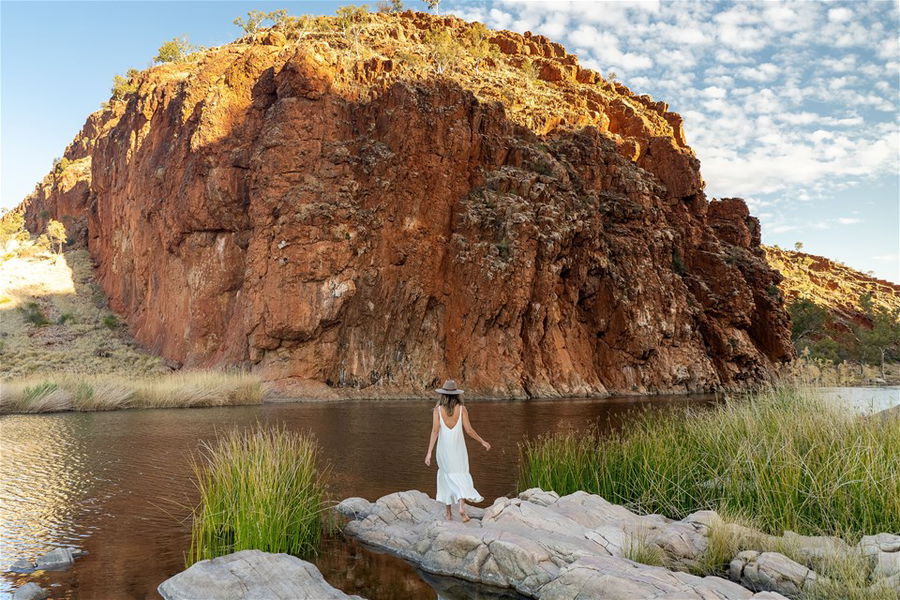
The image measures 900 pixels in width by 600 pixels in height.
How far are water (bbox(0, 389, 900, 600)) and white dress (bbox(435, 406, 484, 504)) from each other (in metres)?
1.33

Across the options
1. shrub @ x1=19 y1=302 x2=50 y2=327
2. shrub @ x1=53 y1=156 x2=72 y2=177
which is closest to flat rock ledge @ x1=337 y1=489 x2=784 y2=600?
shrub @ x1=19 y1=302 x2=50 y2=327

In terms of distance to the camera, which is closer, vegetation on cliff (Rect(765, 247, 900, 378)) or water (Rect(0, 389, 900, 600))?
water (Rect(0, 389, 900, 600))

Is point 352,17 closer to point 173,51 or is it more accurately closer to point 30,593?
point 173,51

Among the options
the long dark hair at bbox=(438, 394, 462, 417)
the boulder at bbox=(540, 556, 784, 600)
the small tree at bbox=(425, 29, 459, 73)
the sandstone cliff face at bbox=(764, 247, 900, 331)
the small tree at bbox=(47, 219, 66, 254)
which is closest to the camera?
the boulder at bbox=(540, 556, 784, 600)

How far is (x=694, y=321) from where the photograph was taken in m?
55.4

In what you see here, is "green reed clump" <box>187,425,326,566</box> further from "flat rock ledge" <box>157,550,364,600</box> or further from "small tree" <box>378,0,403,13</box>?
"small tree" <box>378,0,403,13</box>

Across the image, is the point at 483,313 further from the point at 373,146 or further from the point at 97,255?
the point at 97,255

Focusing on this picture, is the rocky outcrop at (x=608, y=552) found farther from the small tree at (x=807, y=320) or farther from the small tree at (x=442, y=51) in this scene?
the small tree at (x=807, y=320)

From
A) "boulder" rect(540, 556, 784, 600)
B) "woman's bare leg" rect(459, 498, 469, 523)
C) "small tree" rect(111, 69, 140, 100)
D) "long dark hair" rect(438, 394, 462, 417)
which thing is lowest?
"woman's bare leg" rect(459, 498, 469, 523)

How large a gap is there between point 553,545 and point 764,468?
145 inches

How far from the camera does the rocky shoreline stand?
6.49 meters

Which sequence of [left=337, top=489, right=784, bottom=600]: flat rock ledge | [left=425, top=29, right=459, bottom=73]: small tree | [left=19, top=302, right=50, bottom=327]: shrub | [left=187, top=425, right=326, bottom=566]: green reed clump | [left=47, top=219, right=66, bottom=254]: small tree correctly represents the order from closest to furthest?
1. [left=337, top=489, right=784, bottom=600]: flat rock ledge
2. [left=187, top=425, right=326, bottom=566]: green reed clump
3. [left=19, top=302, right=50, bottom=327]: shrub
4. [left=425, top=29, right=459, bottom=73]: small tree
5. [left=47, top=219, right=66, bottom=254]: small tree

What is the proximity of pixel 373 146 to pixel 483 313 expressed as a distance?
14.6 meters

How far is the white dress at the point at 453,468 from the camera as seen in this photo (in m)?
9.22
